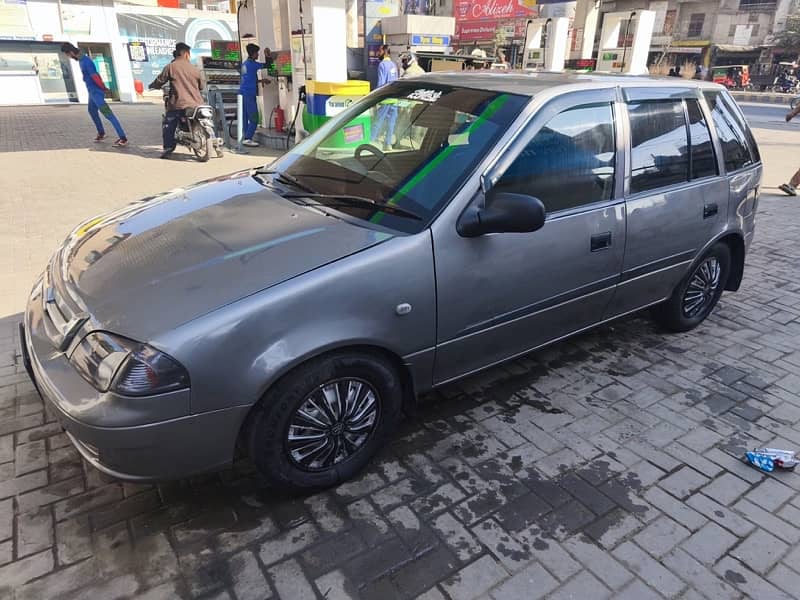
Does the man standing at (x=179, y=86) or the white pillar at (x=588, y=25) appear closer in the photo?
the man standing at (x=179, y=86)

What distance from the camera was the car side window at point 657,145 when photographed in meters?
3.34

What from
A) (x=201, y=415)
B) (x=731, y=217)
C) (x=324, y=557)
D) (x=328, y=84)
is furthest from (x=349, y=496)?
(x=328, y=84)

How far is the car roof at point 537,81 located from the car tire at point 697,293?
1264mm

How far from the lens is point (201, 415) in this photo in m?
2.11

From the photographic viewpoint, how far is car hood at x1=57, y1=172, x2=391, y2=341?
2.18 m

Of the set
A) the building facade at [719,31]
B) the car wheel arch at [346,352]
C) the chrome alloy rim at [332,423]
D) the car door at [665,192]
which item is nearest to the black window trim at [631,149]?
the car door at [665,192]

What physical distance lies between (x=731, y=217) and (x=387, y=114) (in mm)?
2641

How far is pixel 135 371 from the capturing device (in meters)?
2.01

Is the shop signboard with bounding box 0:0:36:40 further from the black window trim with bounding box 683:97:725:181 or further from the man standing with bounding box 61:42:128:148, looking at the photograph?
the black window trim with bounding box 683:97:725:181

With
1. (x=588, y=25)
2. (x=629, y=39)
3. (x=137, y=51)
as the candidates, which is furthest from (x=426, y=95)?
(x=137, y=51)

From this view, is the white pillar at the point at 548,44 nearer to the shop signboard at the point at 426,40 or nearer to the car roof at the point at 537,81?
the shop signboard at the point at 426,40

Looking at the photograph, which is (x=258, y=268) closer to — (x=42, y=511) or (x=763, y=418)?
(x=42, y=511)

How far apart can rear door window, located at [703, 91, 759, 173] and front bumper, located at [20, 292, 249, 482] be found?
3765 millimetres

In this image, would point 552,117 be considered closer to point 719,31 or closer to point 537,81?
point 537,81
